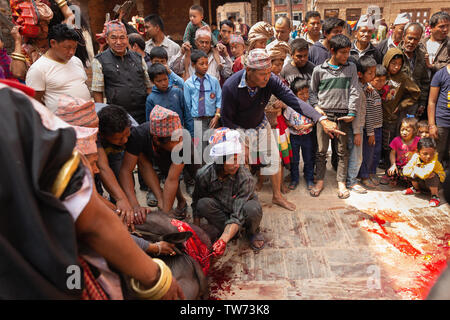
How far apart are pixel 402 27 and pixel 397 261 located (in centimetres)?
400

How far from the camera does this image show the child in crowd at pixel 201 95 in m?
3.99

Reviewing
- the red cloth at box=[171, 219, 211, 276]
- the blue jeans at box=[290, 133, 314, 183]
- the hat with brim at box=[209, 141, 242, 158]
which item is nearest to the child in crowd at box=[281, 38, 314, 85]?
the blue jeans at box=[290, 133, 314, 183]

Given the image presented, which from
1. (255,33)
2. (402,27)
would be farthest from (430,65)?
(255,33)

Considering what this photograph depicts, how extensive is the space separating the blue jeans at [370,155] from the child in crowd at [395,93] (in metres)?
0.22

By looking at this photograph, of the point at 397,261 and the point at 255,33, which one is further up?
the point at 255,33

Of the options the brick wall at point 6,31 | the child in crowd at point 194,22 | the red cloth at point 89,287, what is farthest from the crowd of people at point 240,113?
the brick wall at point 6,31

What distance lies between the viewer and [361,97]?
362 centimetres

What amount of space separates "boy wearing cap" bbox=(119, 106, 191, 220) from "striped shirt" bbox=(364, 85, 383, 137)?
2.42m

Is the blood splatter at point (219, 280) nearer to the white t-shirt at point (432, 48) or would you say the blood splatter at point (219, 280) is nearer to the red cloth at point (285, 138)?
the red cloth at point (285, 138)

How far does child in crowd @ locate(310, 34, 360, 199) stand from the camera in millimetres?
3555

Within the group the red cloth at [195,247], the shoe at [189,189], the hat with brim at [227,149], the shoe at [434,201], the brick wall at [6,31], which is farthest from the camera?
the brick wall at [6,31]

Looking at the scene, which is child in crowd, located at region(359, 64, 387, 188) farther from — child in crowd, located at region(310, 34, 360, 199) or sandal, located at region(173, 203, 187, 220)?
sandal, located at region(173, 203, 187, 220)

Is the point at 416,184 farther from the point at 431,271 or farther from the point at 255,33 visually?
the point at 255,33

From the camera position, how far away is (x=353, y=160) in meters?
3.94
